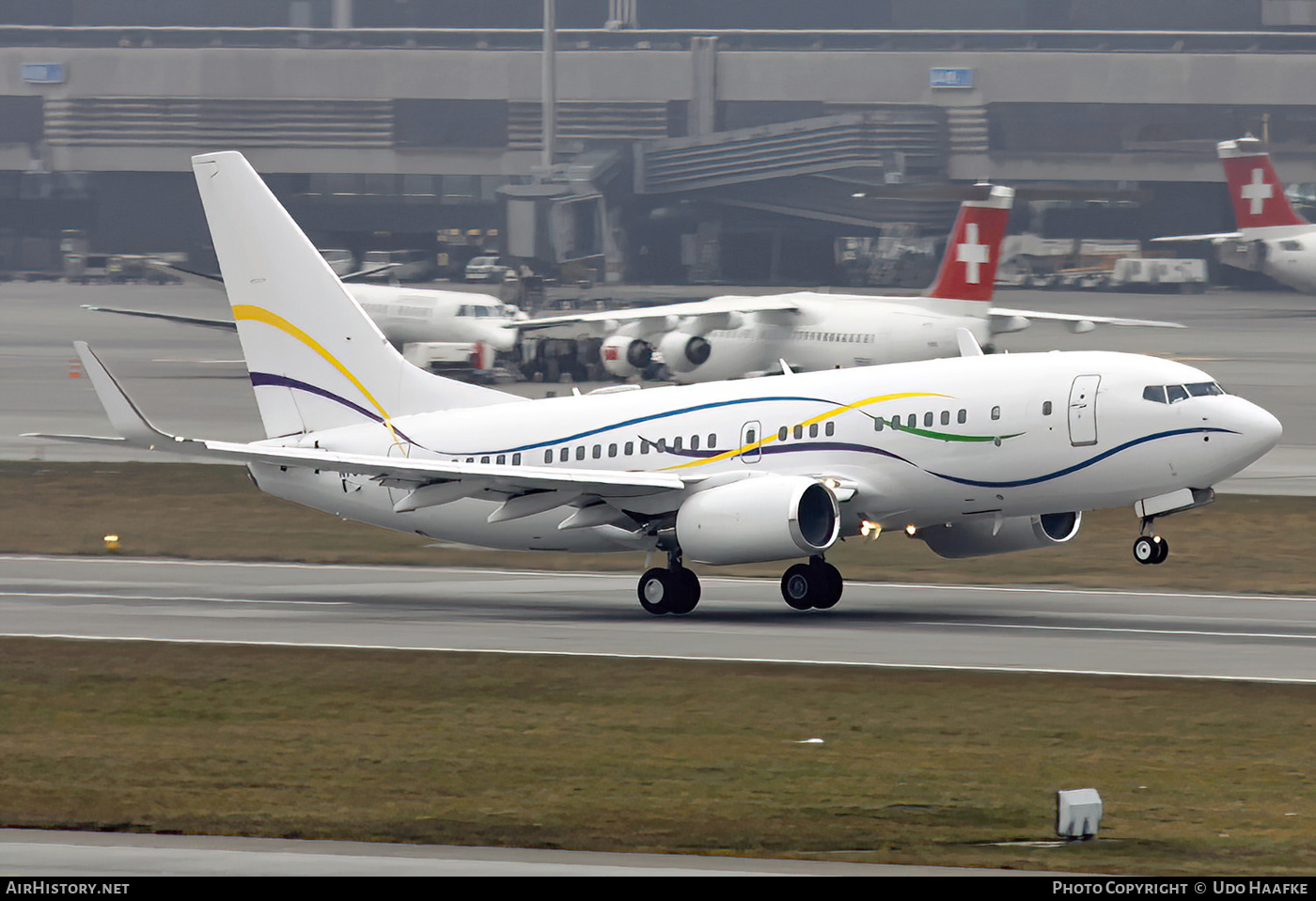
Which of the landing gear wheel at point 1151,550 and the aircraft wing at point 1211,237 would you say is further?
the aircraft wing at point 1211,237

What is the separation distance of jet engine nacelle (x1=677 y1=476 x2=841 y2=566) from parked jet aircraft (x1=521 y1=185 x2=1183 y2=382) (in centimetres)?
4105

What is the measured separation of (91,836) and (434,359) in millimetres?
75897

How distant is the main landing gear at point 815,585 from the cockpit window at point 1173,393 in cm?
726

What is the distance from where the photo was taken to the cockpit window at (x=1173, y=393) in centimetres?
3716

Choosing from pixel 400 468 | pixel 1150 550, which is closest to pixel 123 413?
pixel 400 468

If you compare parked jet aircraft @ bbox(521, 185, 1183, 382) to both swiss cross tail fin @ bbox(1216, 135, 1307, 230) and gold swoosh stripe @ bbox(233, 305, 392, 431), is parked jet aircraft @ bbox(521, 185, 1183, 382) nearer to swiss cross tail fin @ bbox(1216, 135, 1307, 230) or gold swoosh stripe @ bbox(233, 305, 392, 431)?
swiss cross tail fin @ bbox(1216, 135, 1307, 230)

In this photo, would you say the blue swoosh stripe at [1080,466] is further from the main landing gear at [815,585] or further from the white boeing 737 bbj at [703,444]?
the main landing gear at [815,585]

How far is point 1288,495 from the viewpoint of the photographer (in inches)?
2269

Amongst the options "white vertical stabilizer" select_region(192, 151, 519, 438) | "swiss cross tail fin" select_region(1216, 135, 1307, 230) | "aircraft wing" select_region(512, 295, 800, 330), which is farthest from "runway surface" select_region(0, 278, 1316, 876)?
"swiss cross tail fin" select_region(1216, 135, 1307, 230)

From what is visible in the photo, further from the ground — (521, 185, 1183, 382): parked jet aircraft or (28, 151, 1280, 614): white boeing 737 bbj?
(28, 151, 1280, 614): white boeing 737 bbj

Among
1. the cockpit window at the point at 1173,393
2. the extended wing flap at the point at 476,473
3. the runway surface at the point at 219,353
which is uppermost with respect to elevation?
the cockpit window at the point at 1173,393

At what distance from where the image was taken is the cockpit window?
122ft

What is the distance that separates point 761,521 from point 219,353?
81.2 metres

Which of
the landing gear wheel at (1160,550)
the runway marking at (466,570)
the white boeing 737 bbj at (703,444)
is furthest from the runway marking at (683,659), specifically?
the runway marking at (466,570)
